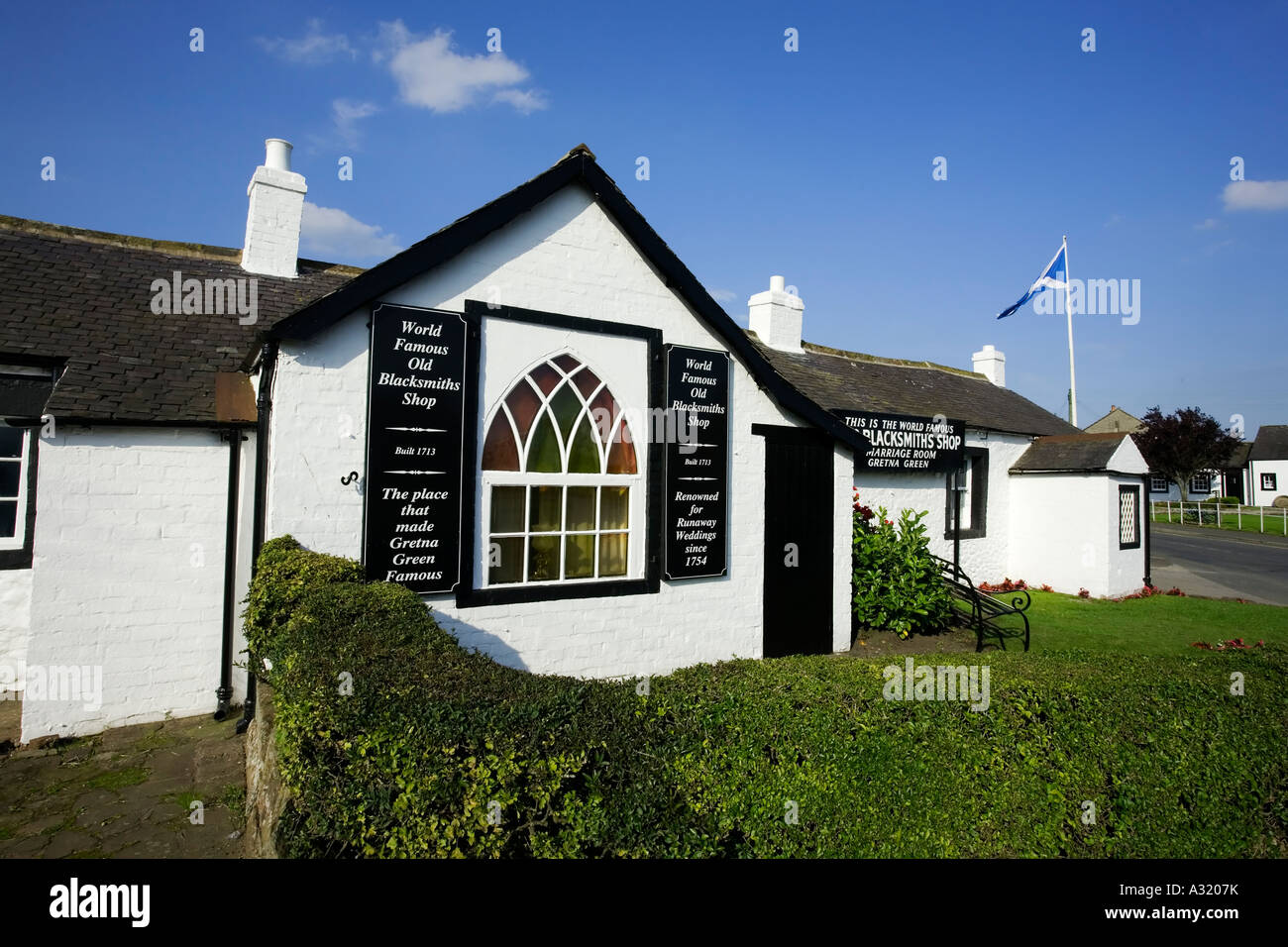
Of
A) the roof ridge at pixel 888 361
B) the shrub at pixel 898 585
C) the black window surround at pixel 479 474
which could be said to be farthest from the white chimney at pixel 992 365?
the black window surround at pixel 479 474

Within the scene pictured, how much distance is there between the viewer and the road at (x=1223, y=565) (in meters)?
16.9

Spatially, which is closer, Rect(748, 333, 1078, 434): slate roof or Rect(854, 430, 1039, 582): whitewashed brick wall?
Rect(854, 430, 1039, 582): whitewashed brick wall

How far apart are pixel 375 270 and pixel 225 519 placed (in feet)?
10.4

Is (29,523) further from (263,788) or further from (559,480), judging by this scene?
(559,480)

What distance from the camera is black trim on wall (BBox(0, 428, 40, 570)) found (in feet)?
24.9

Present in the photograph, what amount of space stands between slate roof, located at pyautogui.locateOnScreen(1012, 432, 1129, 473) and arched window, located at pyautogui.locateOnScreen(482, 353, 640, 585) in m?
12.3

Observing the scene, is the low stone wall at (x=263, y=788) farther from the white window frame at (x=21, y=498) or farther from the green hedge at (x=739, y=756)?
the white window frame at (x=21, y=498)

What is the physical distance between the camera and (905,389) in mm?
16875

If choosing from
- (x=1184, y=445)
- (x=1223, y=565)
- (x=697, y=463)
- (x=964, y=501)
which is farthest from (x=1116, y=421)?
(x=697, y=463)

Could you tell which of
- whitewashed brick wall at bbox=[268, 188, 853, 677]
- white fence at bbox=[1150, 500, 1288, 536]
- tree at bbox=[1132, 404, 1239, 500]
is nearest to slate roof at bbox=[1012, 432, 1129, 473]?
whitewashed brick wall at bbox=[268, 188, 853, 677]

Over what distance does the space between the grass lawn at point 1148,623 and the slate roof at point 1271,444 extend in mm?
51853

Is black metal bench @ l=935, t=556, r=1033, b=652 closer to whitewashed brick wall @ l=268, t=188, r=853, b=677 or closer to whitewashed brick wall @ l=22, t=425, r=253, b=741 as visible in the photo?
whitewashed brick wall @ l=268, t=188, r=853, b=677

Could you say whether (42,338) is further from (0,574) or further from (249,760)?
(249,760)

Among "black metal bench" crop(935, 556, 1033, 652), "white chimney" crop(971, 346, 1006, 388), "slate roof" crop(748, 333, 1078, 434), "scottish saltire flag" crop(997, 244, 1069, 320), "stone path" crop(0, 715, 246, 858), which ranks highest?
"scottish saltire flag" crop(997, 244, 1069, 320)
